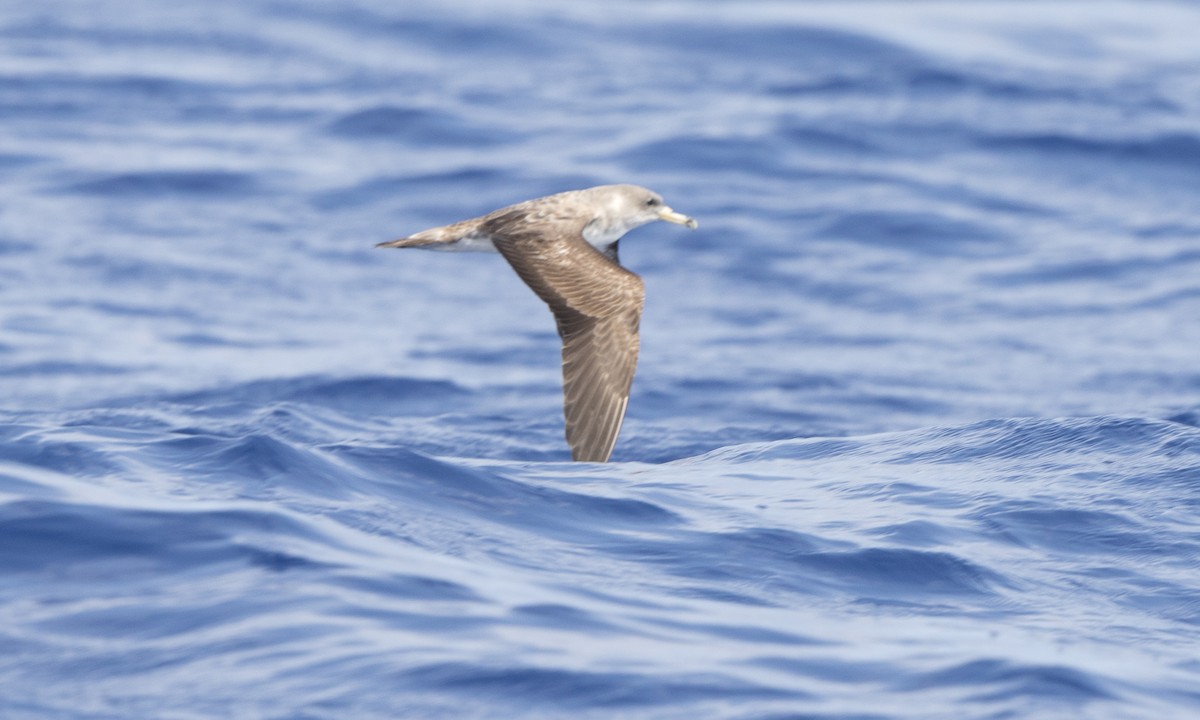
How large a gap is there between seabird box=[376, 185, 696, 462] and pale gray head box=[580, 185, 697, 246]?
0.01 meters

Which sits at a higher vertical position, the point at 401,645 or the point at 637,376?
the point at 401,645

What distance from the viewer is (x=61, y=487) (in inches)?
245

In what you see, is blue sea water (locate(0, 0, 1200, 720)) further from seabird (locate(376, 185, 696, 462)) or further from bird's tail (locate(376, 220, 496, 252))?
bird's tail (locate(376, 220, 496, 252))

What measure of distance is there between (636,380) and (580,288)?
4.45 m

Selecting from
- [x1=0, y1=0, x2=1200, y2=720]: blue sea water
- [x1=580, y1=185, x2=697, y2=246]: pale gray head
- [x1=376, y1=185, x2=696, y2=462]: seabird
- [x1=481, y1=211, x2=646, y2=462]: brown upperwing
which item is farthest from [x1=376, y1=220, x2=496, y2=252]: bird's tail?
[x1=0, y1=0, x2=1200, y2=720]: blue sea water

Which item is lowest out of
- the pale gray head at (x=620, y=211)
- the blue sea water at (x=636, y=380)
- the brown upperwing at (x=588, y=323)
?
the blue sea water at (x=636, y=380)

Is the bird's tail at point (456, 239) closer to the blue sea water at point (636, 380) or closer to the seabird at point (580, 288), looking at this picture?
the seabird at point (580, 288)

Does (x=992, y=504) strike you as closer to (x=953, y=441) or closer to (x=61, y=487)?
(x=953, y=441)

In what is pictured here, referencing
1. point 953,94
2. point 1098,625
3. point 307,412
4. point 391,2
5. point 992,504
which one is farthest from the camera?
point 391,2

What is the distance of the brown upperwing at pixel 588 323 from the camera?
714 centimetres

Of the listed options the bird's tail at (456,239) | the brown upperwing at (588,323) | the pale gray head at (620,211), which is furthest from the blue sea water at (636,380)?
the pale gray head at (620,211)

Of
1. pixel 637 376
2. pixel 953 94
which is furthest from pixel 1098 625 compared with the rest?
pixel 953 94

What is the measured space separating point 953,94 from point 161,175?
8288 millimetres

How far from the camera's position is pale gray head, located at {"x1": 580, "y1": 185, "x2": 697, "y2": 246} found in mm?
8141
